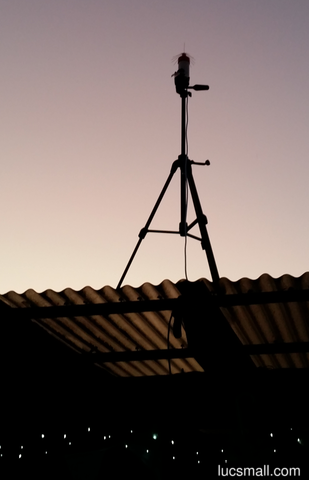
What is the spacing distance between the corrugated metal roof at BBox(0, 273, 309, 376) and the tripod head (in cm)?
167

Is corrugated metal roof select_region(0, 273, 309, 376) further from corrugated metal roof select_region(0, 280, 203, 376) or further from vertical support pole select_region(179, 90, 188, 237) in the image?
vertical support pole select_region(179, 90, 188, 237)

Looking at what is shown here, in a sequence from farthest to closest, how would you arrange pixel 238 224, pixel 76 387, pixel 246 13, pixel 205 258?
pixel 238 224 < pixel 246 13 < pixel 76 387 < pixel 205 258

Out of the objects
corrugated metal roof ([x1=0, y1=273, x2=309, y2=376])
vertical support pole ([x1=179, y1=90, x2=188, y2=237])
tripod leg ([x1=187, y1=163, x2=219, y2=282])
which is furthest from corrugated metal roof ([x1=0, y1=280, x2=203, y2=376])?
vertical support pole ([x1=179, y1=90, x2=188, y2=237])

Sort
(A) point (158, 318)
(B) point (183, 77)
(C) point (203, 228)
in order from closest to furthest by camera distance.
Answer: (A) point (158, 318) < (C) point (203, 228) < (B) point (183, 77)

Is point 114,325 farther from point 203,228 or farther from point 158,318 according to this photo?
point 203,228

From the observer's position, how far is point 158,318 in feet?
12.5

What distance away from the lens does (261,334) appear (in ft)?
13.0

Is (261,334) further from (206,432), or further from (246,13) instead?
(246,13)

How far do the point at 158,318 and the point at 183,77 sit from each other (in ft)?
6.12

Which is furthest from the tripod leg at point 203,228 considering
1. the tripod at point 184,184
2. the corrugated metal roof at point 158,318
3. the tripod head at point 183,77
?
the tripod head at point 183,77

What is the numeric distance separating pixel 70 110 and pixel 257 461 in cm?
428

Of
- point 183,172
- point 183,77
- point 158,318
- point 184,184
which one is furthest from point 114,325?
point 183,77

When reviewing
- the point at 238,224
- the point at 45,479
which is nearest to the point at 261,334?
the point at 45,479

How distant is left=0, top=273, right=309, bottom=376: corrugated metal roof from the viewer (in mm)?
3234
